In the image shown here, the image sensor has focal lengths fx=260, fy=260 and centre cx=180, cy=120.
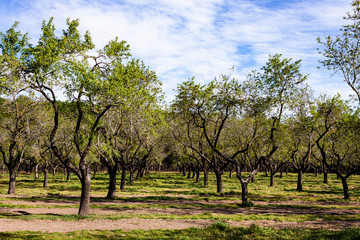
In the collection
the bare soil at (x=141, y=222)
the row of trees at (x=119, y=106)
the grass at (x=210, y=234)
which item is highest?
the row of trees at (x=119, y=106)

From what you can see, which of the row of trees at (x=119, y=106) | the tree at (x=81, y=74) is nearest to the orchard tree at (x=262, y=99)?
the row of trees at (x=119, y=106)

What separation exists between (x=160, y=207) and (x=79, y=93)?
43.0 feet

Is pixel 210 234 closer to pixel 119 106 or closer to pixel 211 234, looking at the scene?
pixel 211 234

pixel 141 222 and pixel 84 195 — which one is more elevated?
pixel 84 195

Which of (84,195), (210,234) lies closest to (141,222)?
(84,195)

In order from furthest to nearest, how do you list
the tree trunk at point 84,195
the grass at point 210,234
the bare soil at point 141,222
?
the tree trunk at point 84,195 < the bare soil at point 141,222 < the grass at point 210,234

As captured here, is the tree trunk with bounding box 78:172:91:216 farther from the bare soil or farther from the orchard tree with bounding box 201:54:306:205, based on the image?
the orchard tree with bounding box 201:54:306:205

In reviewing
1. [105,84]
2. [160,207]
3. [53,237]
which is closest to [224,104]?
[160,207]

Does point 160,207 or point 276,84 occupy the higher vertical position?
point 276,84

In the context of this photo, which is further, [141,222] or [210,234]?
[141,222]

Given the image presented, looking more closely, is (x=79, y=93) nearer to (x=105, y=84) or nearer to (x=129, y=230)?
(x=105, y=84)

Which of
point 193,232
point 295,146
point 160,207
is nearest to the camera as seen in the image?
point 193,232

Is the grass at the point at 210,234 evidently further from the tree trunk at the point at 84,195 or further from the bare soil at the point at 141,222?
the tree trunk at the point at 84,195

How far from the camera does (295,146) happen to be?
150 ft
